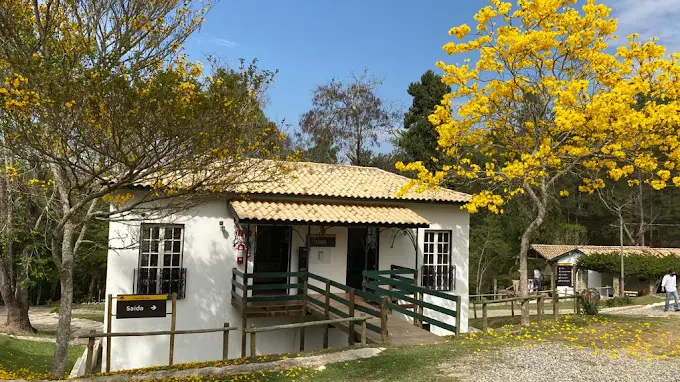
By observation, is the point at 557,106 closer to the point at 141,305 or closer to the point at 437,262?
the point at 437,262

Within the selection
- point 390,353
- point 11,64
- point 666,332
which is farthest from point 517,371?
point 11,64

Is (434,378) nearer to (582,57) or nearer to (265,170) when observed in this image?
(265,170)

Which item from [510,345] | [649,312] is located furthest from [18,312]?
[649,312]

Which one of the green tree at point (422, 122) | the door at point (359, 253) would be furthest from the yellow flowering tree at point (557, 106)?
the green tree at point (422, 122)

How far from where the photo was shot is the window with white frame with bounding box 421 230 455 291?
49.2ft

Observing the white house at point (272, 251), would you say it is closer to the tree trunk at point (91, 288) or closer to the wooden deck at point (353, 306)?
the wooden deck at point (353, 306)

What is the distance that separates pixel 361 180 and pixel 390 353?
25.3ft

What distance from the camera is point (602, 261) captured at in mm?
27000

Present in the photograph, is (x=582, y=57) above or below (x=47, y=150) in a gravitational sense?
above

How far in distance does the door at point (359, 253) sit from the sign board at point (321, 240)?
88 cm

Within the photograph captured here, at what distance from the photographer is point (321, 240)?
13773mm

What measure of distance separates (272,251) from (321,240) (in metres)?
2.20

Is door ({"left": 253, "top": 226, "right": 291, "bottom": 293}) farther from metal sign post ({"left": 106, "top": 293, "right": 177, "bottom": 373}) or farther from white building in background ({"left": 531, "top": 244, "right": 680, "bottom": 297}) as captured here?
white building in background ({"left": 531, "top": 244, "right": 680, "bottom": 297})

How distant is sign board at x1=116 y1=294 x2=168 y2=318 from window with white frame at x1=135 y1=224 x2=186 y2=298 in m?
0.23
